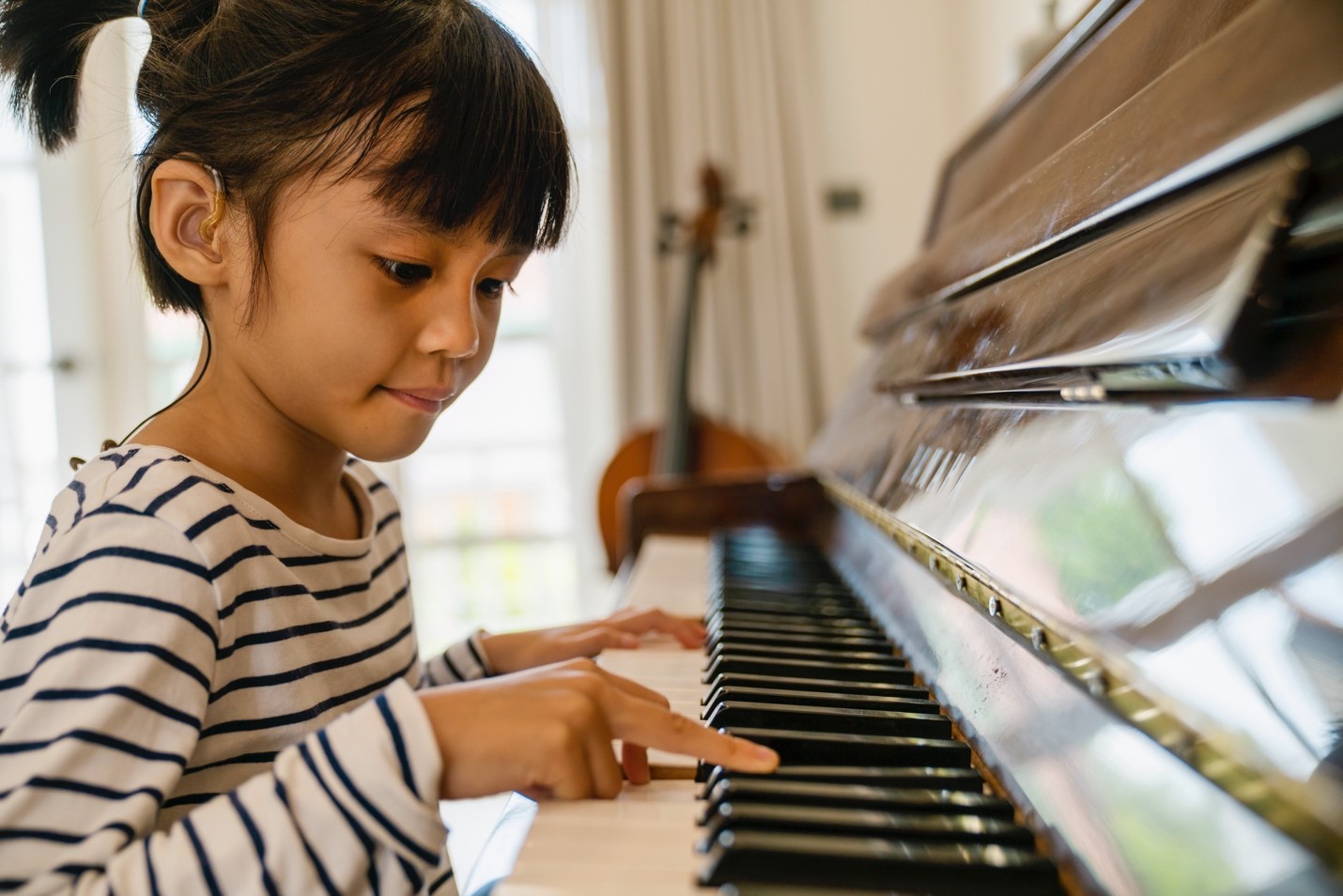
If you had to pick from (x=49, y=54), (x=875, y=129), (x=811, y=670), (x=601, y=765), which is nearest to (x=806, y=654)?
(x=811, y=670)

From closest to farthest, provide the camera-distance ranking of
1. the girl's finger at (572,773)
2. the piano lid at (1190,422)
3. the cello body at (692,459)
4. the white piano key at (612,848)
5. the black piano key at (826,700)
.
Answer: the piano lid at (1190,422)
the white piano key at (612,848)
the girl's finger at (572,773)
the black piano key at (826,700)
the cello body at (692,459)

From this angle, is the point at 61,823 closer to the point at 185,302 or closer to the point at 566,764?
the point at 566,764

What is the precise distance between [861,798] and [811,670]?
25cm

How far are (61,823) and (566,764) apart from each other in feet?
0.88

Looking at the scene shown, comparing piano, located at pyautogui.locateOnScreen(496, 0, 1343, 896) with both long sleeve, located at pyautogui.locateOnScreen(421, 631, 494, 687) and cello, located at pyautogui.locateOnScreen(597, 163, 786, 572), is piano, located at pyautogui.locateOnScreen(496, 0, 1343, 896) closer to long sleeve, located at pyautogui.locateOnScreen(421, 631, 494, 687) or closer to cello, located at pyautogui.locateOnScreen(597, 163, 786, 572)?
long sleeve, located at pyautogui.locateOnScreen(421, 631, 494, 687)

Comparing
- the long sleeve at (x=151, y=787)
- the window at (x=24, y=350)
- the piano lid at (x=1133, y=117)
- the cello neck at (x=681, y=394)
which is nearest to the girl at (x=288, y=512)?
the long sleeve at (x=151, y=787)

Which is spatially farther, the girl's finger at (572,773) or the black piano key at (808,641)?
the black piano key at (808,641)

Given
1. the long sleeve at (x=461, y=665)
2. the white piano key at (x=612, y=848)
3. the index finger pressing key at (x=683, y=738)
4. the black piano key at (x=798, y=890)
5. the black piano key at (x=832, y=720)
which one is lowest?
the long sleeve at (x=461, y=665)

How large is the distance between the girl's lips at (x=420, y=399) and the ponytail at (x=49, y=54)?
418 mm

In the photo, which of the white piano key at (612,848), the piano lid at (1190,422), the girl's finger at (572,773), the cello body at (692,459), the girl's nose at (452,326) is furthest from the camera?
the cello body at (692,459)

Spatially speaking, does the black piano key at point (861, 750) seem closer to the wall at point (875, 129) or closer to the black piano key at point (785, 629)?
the black piano key at point (785, 629)

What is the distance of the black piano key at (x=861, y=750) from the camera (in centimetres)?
63

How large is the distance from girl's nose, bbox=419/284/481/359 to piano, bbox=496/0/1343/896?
0.31 metres

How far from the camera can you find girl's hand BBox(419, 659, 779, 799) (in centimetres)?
58
